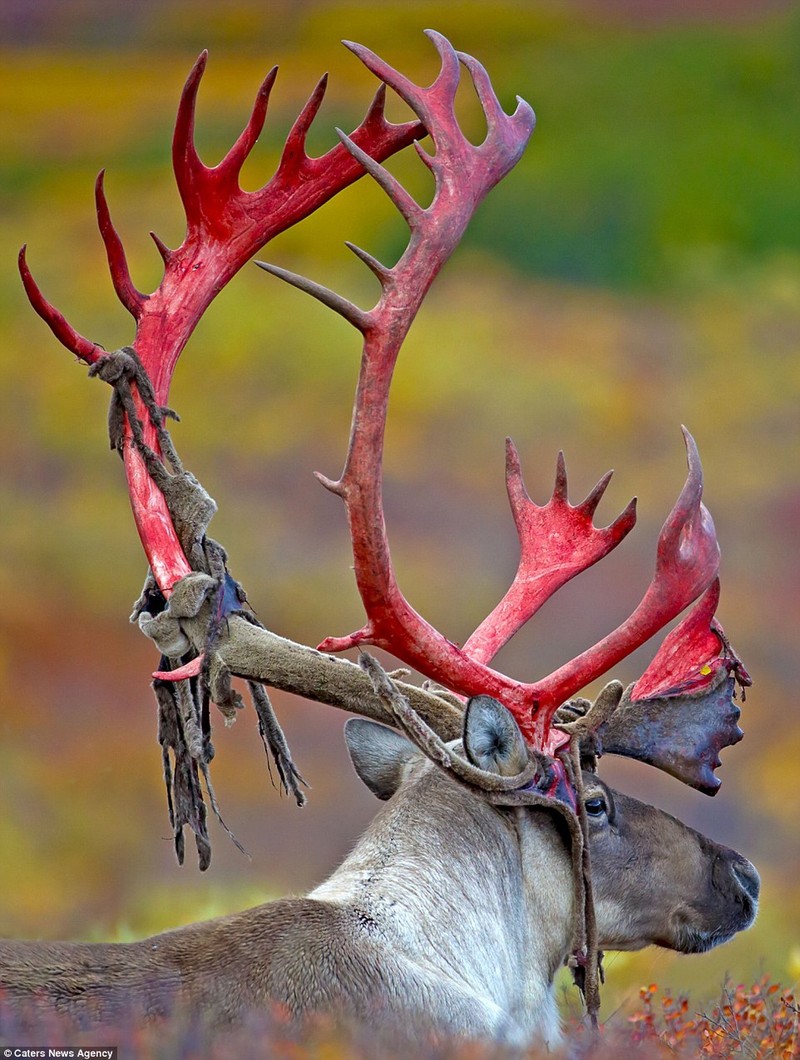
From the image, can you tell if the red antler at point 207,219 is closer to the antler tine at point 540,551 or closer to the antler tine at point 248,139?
the antler tine at point 248,139

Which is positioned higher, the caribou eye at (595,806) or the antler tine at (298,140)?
the antler tine at (298,140)

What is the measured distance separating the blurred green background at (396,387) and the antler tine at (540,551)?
3.87m

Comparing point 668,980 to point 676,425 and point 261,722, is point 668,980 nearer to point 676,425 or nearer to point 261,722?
point 261,722

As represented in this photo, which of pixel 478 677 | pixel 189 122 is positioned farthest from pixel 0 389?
pixel 478 677

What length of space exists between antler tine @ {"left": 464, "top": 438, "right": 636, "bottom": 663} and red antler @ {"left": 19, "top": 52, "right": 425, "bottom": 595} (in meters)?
0.96

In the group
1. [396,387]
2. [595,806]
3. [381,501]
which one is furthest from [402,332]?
[396,387]

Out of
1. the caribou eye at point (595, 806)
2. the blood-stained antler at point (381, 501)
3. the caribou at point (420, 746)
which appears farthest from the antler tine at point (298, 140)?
the caribou eye at point (595, 806)

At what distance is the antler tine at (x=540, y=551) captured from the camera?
176 inches

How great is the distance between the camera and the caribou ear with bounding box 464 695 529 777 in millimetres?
3701

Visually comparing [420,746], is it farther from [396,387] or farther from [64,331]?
[396,387]

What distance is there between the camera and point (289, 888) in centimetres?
873

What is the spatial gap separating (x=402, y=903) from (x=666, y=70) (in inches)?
587

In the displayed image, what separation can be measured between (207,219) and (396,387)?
356 inches

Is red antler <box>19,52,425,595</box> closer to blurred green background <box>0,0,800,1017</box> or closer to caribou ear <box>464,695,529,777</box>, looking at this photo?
caribou ear <box>464,695,529,777</box>
